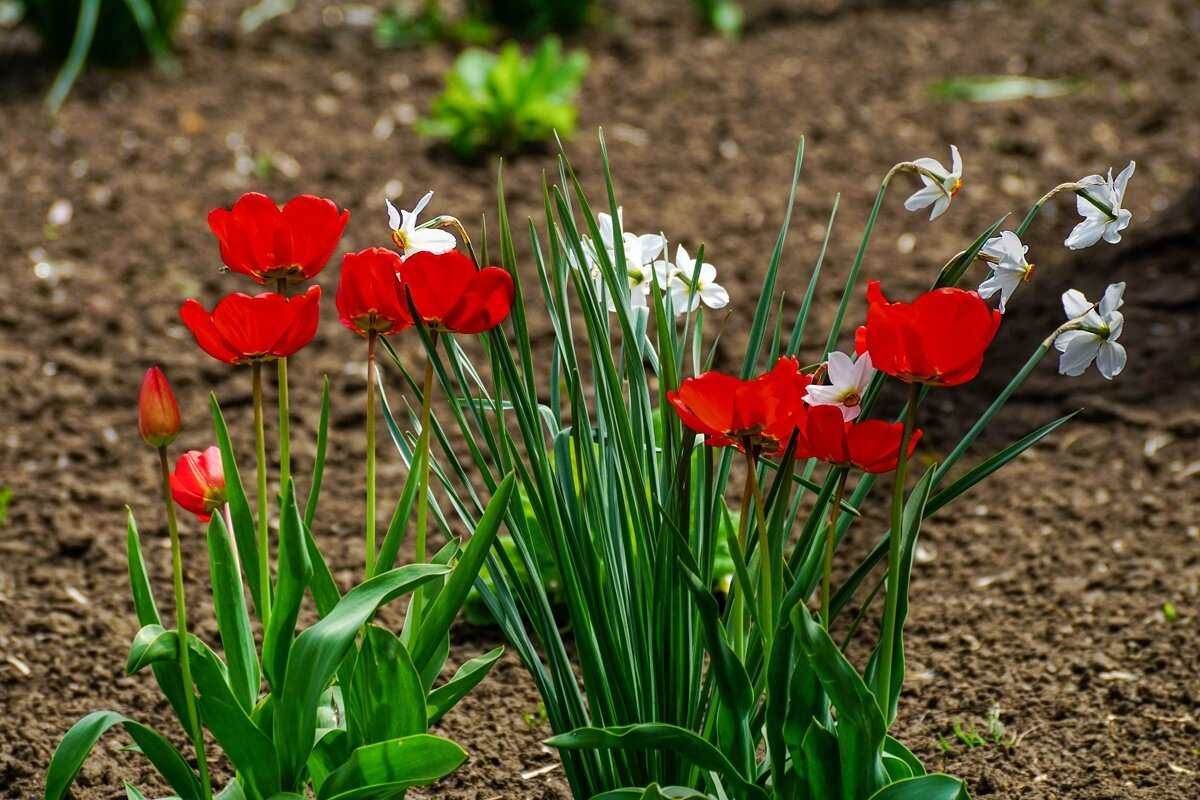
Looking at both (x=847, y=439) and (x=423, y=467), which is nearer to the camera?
(x=847, y=439)

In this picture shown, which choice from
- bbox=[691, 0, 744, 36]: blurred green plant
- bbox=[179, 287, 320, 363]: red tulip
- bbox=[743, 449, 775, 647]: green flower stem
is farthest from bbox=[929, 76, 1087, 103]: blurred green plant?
bbox=[179, 287, 320, 363]: red tulip

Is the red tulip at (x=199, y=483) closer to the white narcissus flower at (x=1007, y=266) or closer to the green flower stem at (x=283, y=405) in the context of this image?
the green flower stem at (x=283, y=405)

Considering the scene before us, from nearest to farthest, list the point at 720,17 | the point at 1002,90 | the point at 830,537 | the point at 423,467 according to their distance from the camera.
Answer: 1. the point at 830,537
2. the point at 423,467
3. the point at 1002,90
4. the point at 720,17

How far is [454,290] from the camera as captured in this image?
1157 mm

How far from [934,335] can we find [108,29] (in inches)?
144

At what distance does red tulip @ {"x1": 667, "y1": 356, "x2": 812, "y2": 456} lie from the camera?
3.52 feet

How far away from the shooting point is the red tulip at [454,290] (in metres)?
1.15

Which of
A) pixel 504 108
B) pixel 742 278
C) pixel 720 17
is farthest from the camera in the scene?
pixel 720 17

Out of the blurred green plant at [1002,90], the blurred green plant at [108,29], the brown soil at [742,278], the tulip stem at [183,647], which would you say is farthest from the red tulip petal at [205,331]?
the blurred green plant at [1002,90]

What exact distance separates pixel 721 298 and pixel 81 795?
107cm

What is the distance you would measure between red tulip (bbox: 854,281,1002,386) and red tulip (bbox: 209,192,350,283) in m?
0.54

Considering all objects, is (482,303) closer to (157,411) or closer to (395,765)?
(157,411)

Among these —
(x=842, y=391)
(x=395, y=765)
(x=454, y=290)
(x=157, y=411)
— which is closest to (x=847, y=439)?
(x=842, y=391)

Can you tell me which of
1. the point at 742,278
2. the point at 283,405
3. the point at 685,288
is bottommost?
the point at 742,278
